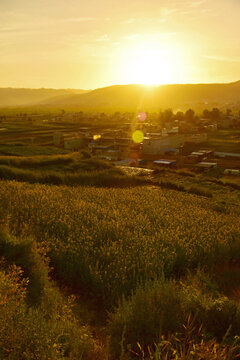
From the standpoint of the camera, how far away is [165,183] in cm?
2970

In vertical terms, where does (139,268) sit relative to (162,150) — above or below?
below

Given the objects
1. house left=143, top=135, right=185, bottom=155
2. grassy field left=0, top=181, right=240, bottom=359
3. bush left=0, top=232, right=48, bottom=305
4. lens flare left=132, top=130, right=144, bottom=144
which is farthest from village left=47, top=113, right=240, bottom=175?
bush left=0, top=232, right=48, bottom=305

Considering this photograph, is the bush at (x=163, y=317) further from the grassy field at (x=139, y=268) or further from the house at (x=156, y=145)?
the house at (x=156, y=145)

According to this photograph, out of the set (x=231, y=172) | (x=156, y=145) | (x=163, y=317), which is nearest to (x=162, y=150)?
(x=156, y=145)

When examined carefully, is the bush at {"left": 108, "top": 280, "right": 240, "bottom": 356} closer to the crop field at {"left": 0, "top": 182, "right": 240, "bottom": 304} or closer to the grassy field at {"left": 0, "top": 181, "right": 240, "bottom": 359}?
the grassy field at {"left": 0, "top": 181, "right": 240, "bottom": 359}

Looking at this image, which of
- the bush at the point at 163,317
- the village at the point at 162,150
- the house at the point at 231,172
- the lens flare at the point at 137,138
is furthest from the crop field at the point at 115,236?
the lens flare at the point at 137,138

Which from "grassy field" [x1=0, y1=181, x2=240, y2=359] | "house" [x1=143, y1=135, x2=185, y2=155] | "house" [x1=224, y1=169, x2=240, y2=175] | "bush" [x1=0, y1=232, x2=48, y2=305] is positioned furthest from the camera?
"house" [x1=143, y1=135, x2=185, y2=155]

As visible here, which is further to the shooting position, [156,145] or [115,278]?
[156,145]

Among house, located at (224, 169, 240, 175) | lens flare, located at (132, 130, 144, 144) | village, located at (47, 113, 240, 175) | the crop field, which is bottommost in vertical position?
house, located at (224, 169, 240, 175)

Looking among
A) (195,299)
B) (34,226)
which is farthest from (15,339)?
(34,226)

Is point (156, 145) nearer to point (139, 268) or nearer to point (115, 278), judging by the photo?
point (139, 268)

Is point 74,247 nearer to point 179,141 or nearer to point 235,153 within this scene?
point 235,153

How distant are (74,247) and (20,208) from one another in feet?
17.6

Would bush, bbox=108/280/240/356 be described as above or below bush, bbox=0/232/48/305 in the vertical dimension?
below
